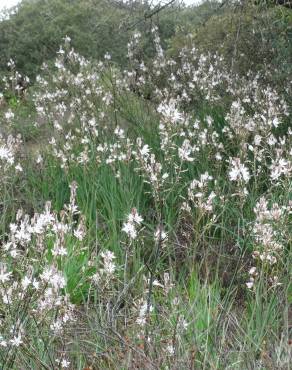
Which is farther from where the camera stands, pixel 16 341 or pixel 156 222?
pixel 156 222

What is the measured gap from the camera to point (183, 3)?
18.0 ft

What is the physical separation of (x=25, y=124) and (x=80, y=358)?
21.6ft

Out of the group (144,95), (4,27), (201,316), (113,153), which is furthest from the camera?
(4,27)

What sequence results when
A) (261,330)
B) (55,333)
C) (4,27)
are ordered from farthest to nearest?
(4,27) → (261,330) → (55,333)

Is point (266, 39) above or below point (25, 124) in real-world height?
above

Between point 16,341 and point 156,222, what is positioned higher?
point 156,222

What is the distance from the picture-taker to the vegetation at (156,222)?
2512mm

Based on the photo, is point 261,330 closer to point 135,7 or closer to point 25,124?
point 135,7

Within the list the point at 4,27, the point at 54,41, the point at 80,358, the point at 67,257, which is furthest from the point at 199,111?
the point at 4,27

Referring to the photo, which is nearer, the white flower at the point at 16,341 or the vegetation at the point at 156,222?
the white flower at the point at 16,341

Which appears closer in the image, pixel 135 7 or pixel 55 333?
pixel 55 333

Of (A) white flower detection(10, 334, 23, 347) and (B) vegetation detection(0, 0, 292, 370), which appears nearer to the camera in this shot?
(A) white flower detection(10, 334, 23, 347)

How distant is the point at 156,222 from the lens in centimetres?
460

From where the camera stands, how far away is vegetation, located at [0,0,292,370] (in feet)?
8.24
